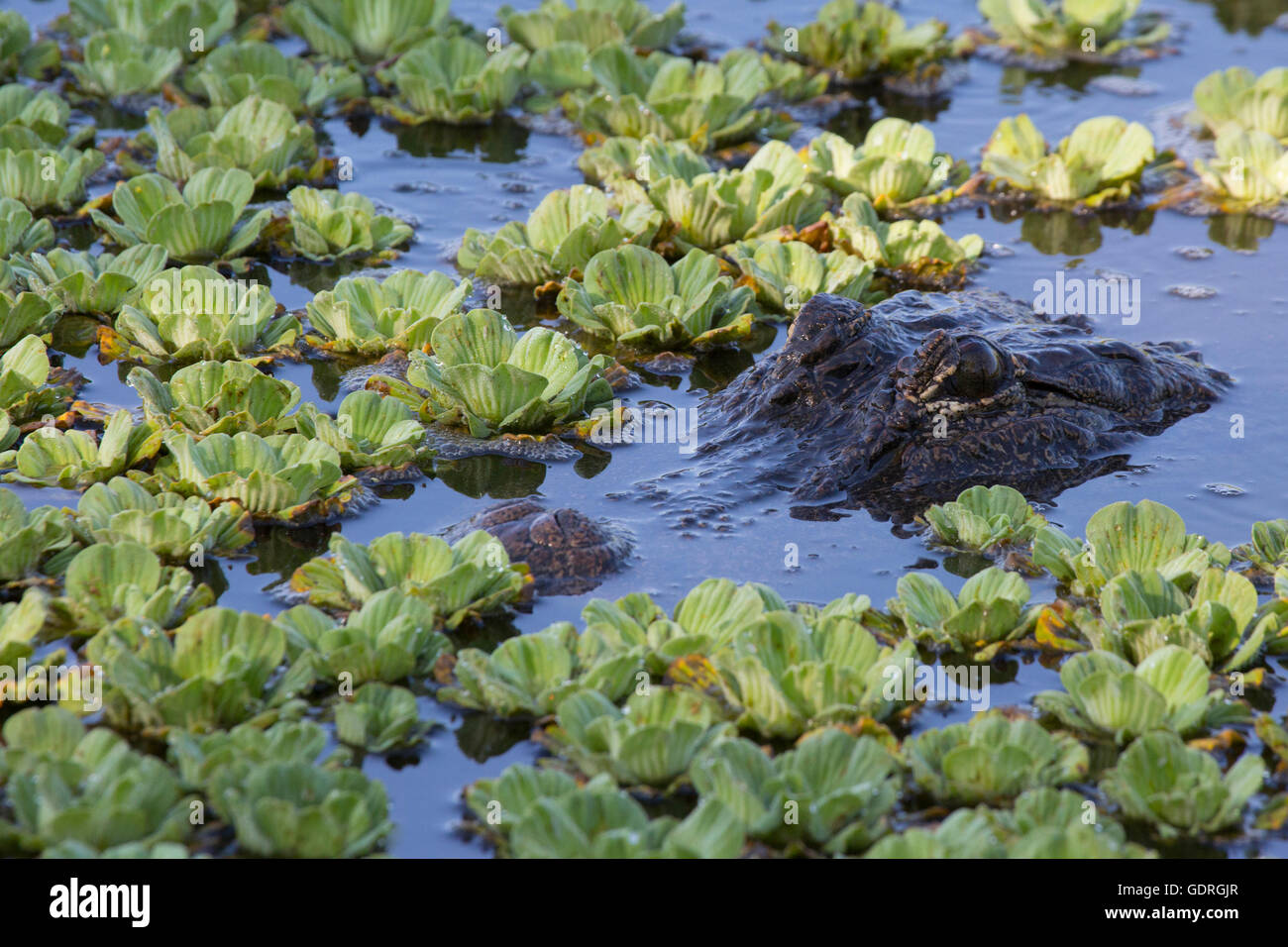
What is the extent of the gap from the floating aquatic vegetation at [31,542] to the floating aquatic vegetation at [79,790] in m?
1.10

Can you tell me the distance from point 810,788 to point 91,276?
5073mm

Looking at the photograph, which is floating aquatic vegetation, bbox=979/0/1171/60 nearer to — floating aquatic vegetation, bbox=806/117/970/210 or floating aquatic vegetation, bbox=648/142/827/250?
floating aquatic vegetation, bbox=806/117/970/210

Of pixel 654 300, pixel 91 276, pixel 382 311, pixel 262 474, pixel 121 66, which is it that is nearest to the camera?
pixel 262 474

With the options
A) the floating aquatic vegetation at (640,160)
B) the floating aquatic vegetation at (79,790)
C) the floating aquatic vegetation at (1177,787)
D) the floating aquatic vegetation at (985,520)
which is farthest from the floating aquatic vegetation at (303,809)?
the floating aquatic vegetation at (640,160)

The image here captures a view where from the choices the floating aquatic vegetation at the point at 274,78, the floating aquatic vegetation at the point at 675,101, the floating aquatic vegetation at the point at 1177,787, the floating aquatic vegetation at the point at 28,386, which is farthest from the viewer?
the floating aquatic vegetation at the point at 274,78

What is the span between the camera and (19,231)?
794 centimetres

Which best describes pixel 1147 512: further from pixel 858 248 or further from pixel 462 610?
pixel 858 248

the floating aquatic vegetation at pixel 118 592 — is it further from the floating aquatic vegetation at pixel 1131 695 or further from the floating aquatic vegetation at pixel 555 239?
the floating aquatic vegetation at pixel 555 239

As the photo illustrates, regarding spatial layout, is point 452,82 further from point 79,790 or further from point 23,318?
point 79,790

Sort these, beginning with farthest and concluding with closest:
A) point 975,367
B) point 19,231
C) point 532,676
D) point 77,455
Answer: point 19,231, point 975,367, point 77,455, point 532,676

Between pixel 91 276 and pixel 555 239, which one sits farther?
pixel 555 239

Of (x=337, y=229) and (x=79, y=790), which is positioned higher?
(x=337, y=229)

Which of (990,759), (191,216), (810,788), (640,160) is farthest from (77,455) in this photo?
(640,160)

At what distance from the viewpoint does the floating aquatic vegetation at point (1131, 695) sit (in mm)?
4578
